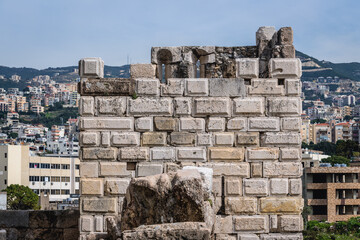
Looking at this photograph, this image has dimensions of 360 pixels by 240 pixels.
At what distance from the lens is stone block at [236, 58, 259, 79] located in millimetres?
8727

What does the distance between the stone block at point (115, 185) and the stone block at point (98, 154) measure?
0.32 meters

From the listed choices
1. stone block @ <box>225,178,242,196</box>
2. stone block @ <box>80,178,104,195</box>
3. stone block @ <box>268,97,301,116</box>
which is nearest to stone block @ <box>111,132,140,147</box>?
stone block @ <box>80,178,104,195</box>

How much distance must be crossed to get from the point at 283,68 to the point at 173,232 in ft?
13.6

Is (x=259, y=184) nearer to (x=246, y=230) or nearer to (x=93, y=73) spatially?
(x=246, y=230)

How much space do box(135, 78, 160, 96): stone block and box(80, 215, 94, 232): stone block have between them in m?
1.87

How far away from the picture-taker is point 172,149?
855cm

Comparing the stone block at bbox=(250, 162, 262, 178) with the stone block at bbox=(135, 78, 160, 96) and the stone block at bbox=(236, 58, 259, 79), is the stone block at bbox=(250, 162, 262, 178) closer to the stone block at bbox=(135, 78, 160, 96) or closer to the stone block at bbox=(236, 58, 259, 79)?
the stone block at bbox=(236, 58, 259, 79)

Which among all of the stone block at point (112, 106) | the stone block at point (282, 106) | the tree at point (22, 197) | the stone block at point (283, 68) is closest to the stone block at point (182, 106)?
the stone block at point (112, 106)

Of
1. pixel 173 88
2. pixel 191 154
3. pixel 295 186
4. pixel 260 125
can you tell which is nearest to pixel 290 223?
pixel 295 186

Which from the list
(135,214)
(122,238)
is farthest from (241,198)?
(122,238)

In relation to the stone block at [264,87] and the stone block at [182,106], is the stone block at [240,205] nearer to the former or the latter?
the stone block at [182,106]

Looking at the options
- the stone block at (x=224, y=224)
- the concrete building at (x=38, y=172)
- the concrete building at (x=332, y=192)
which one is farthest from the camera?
the concrete building at (x=38, y=172)

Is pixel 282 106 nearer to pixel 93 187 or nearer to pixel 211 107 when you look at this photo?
pixel 211 107

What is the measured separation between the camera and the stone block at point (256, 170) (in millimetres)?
8523
